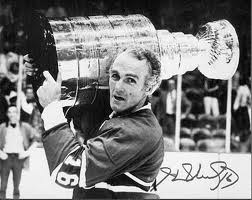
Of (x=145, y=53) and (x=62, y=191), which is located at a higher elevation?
(x=145, y=53)

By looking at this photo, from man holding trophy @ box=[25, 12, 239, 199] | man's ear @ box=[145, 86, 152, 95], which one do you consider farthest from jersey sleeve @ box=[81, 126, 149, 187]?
man's ear @ box=[145, 86, 152, 95]

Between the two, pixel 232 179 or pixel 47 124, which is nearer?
pixel 47 124

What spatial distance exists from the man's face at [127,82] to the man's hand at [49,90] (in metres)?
0.29

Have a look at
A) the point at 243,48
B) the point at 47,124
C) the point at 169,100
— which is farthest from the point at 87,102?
the point at 243,48

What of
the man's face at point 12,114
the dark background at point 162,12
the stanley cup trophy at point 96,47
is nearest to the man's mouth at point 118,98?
the stanley cup trophy at point 96,47

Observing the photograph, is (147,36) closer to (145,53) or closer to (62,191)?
(145,53)

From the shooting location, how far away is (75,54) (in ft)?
8.36

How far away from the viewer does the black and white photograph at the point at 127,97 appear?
245cm

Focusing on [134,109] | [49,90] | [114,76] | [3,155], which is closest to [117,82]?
[114,76]

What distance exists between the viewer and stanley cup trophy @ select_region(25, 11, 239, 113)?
101 inches

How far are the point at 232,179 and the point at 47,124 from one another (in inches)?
44.9

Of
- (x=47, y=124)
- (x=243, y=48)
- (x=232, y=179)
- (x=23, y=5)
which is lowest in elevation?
(x=232, y=179)
